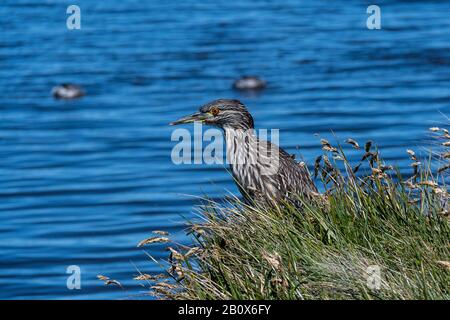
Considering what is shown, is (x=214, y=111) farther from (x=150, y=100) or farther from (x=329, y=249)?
(x=150, y=100)

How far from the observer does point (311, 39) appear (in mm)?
31281

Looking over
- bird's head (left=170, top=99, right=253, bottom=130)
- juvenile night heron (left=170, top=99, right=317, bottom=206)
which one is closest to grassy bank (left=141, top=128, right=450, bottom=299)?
juvenile night heron (left=170, top=99, right=317, bottom=206)

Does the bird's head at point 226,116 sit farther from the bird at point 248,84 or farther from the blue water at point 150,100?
the bird at point 248,84

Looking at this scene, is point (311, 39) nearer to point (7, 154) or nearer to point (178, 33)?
point (178, 33)

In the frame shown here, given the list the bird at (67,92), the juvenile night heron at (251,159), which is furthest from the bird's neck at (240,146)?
the bird at (67,92)

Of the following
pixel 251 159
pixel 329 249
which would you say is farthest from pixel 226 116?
pixel 329 249

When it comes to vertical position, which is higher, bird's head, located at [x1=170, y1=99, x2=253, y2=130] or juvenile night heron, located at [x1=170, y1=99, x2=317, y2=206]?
bird's head, located at [x1=170, y1=99, x2=253, y2=130]

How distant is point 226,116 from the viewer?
416 inches

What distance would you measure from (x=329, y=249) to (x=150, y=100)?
689 inches

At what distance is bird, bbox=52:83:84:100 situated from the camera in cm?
2552

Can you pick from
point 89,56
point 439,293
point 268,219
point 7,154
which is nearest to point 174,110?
point 7,154

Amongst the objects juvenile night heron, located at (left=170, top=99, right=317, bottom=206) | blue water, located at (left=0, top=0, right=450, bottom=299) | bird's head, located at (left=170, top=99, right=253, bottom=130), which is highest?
blue water, located at (left=0, top=0, right=450, bottom=299)

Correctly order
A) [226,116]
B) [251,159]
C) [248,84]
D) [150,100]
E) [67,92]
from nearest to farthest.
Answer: [251,159] < [226,116] < [150,100] < [248,84] < [67,92]

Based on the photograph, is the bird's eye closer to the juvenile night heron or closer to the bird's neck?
the juvenile night heron
